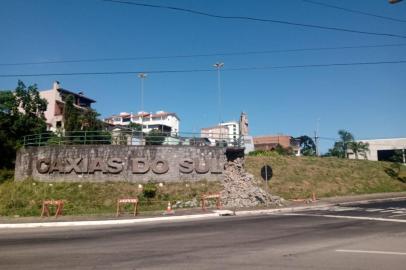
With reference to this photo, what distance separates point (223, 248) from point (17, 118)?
48486mm

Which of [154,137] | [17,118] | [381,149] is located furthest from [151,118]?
[154,137]

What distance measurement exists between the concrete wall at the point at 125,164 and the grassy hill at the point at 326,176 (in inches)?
259

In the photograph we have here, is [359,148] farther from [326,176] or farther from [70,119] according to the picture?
[70,119]

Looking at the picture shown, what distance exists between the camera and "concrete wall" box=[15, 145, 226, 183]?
29.5 meters

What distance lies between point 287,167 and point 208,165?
10.9m

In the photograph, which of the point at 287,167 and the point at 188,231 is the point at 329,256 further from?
the point at 287,167

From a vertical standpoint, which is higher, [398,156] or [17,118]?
[17,118]

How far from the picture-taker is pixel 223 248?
1084cm

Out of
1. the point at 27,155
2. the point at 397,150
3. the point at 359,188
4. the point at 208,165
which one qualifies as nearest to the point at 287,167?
the point at 359,188

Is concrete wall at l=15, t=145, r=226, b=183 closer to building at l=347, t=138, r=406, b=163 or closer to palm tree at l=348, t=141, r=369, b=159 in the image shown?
palm tree at l=348, t=141, r=369, b=159

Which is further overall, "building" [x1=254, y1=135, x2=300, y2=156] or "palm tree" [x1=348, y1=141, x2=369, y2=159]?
"building" [x1=254, y1=135, x2=300, y2=156]

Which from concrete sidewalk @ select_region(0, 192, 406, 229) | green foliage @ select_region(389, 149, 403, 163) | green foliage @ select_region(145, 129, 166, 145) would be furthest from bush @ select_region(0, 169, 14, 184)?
green foliage @ select_region(389, 149, 403, 163)

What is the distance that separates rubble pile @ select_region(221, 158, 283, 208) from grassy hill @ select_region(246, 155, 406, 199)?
3.43 meters

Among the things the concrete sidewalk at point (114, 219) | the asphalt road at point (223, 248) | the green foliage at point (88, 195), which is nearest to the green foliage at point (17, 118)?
the green foliage at point (88, 195)
